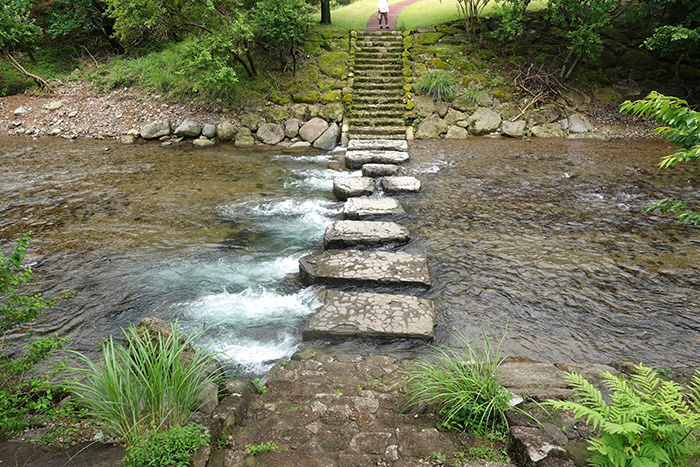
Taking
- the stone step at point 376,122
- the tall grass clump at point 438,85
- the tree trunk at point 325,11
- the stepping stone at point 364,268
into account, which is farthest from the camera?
the tree trunk at point 325,11

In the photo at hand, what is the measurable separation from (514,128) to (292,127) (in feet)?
21.8

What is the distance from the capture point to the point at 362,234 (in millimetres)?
6023

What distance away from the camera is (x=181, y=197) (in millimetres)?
8141

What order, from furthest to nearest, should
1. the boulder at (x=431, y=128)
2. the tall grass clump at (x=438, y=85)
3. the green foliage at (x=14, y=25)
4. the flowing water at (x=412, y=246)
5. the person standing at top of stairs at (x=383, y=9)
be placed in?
the person standing at top of stairs at (x=383, y=9), the green foliage at (x=14, y=25), the tall grass clump at (x=438, y=85), the boulder at (x=431, y=128), the flowing water at (x=412, y=246)

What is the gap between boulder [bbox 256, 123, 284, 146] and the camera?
40.1ft

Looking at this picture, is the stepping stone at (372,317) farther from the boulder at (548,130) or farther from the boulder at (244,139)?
the boulder at (548,130)

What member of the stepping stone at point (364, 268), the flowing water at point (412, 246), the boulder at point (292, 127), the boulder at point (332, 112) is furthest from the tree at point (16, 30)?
the stepping stone at point (364, 268)

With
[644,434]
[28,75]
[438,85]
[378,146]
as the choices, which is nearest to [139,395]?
[644,434]

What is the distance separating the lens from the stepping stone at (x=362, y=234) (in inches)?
233

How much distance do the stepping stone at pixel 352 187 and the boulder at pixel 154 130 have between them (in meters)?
7.16

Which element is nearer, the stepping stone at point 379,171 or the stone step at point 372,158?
the stepping stone at point 379,171

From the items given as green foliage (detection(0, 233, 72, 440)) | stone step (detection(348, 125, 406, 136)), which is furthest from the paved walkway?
green foliage (detection(0, 233, 72, 440))

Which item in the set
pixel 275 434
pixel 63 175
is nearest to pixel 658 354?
pixel 275 434

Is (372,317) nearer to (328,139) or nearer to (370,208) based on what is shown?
(370,208)
